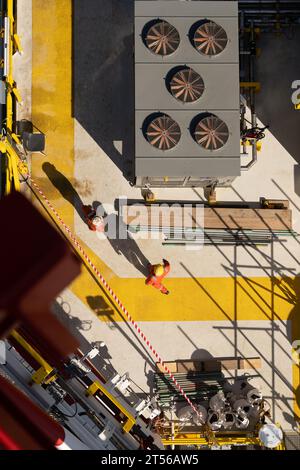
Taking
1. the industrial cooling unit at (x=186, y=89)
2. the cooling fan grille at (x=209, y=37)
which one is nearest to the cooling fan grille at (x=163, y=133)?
the industrial cooling unit at (x=186, y=89)

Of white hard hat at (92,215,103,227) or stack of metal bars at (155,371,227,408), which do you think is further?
stack of metal bars at (155,371,227,408)

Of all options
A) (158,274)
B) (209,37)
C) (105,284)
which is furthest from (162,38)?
(105,284)

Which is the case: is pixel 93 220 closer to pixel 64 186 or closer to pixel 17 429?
pixel 64 186

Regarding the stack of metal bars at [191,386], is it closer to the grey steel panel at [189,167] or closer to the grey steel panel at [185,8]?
the grey steel panel at [189,167]

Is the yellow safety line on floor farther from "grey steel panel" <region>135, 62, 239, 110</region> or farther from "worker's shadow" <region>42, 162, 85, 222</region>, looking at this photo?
"grey steel panel" <region>135, 62, 239, 110</region>

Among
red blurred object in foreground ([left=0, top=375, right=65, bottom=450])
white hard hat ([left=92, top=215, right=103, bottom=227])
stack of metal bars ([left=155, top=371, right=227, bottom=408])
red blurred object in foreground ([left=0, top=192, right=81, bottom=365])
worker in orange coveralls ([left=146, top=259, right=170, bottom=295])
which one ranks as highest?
white hard hat ([left=92, top=215, right=103, bottom=227])

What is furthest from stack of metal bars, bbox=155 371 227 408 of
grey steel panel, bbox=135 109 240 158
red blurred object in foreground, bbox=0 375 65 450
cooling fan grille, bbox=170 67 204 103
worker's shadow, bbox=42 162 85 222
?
red blurred object in foreground, bbox=0 375 65 450
